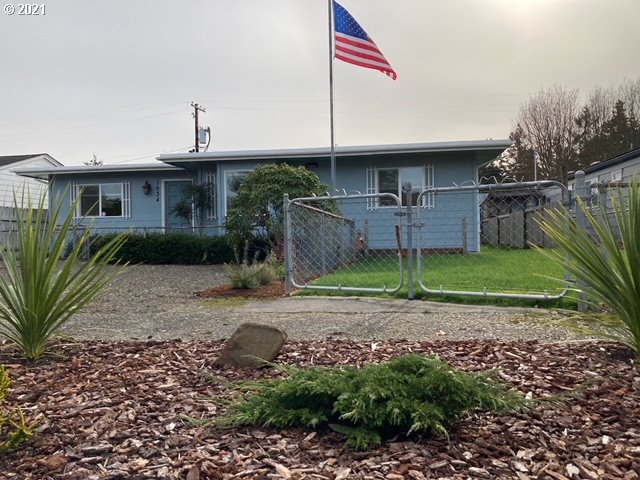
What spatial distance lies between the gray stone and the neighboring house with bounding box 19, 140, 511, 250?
9445mm

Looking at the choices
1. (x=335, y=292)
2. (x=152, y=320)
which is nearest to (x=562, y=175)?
(x=335, y=292)

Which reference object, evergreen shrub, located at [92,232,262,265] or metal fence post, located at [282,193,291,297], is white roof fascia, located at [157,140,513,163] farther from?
Answer: metal fence post, located at [282,193,291,297]

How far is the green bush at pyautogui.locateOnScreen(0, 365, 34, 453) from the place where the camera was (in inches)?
104

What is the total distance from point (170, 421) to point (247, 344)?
0.98 metres

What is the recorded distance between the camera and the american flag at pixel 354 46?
13.9m

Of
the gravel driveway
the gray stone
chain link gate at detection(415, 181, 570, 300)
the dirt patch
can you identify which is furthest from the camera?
the dirt patch

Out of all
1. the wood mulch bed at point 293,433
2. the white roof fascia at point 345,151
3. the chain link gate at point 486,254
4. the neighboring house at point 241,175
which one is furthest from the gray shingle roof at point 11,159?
the wood mulch bed at point 293,433

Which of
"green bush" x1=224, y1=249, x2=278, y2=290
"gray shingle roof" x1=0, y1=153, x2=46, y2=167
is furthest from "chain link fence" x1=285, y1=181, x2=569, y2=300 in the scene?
"gray shingle roof" x1=0, y1=153, x2=46, y2=167

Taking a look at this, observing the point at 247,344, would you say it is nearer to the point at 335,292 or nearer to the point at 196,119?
the point at 335,292

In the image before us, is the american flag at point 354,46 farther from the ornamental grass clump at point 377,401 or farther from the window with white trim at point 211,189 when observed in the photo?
the ornamental grass clump at point 377,401

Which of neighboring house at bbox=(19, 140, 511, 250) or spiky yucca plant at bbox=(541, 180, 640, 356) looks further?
neighboring house at bbox=(19, 140, 511, 250)

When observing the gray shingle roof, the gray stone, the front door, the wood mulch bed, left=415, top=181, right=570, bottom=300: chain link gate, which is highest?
the gray shingle roof

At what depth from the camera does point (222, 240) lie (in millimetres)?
15312

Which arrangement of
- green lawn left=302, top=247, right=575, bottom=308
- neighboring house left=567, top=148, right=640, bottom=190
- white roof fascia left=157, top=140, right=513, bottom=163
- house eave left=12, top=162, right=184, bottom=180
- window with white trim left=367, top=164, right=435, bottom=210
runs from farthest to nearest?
neighboring house left=567, top=148, right=640, bottom=190 < house eave left=12, top=162, right=184, bottom=180 < window with white trim left=367, top=164, right=435, bottom=210 < white roof fascia left=157, top=140, right=513, bottom=163 < green lawn left=302, top=247, right=575, bottom=308
